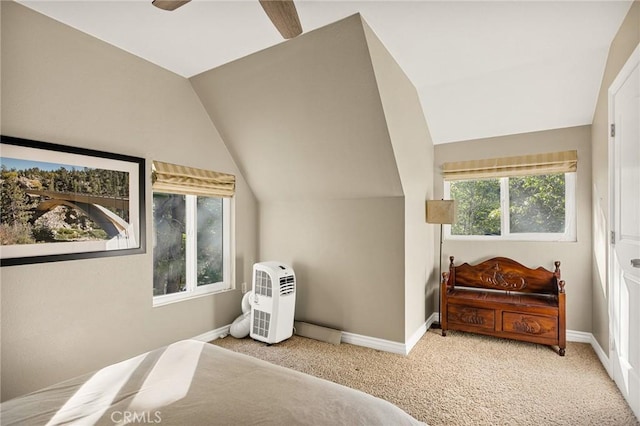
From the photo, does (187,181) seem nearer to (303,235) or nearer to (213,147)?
(213,147)

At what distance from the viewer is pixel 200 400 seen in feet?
4.07

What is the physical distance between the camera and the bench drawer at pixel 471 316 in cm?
329

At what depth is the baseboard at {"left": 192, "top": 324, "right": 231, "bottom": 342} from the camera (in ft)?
10.8

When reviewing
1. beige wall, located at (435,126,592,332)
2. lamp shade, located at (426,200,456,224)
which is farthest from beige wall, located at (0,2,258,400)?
beige wall, located at (435,126,592,332)

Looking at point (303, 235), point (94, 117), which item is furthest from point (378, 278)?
point (94, 117)

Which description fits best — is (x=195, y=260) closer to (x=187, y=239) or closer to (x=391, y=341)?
(x=187, y=239)

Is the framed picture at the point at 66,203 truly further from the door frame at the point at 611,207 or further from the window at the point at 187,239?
the door frame at the point at 611,207

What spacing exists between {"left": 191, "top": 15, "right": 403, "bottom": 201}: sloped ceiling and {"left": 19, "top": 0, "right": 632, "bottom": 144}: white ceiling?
155 millimetres

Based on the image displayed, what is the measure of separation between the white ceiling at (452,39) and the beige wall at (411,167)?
147 mm

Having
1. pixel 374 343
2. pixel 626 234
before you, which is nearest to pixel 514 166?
pixel 626 234

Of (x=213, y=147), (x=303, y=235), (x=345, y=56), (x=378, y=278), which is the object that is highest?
(x=345, y=56)

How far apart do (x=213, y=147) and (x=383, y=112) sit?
185cm

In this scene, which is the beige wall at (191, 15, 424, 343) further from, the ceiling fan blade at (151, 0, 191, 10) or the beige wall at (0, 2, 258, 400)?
the ceiling fan blade at (151, 0, 191, 10)

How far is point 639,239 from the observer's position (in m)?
1.98
